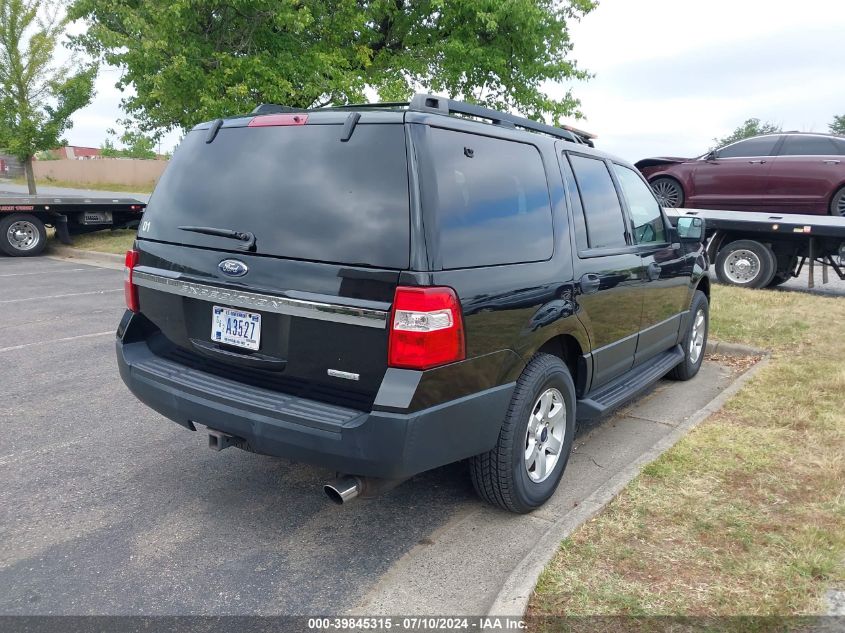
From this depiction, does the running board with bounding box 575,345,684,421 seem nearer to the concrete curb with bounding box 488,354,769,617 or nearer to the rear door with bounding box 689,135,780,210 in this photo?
the concrete curb with bounding box 488,354,769,617

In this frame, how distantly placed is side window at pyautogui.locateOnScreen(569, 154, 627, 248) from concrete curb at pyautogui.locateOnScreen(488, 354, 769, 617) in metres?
1.31

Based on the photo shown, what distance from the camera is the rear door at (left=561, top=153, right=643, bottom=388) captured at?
384cm

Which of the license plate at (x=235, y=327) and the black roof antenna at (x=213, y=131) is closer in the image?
the license plate at (x=235, y=327)

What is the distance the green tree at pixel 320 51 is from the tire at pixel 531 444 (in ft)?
33.9

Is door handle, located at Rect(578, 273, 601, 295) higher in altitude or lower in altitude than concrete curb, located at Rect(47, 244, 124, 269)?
higher

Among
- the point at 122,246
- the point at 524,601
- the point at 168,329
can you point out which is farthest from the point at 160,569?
the point at 122,246

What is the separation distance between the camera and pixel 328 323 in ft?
9.12

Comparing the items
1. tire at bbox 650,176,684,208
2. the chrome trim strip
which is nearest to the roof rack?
the chrome trim strip

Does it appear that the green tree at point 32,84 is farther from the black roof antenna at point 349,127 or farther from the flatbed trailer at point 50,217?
the black roof antenna at point 349,127

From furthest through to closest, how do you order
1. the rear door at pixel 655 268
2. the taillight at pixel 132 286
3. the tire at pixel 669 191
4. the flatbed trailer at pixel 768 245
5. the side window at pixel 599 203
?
the tire at pixel 669 191 < the flatbed trailer at pixel 768 245 < the rear door at pixel 655 268 < the side window at pixel 599 203 < the taillight at pixel 132 286

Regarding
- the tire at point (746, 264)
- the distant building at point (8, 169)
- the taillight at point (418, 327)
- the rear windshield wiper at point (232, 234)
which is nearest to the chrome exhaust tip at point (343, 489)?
the taillight at point (418, 327)

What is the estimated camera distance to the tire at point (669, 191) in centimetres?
1224

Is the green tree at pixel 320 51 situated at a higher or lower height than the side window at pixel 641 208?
higher

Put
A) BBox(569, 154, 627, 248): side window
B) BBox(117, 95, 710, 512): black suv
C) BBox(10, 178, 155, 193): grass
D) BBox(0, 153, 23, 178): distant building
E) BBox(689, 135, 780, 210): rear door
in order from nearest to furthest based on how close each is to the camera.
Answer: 1. BBox(117, 95, 710, 512): black suv
2. BBox(569, 154, 627, 248): side window
3. BBox(689, 135, 780, 210): rear door
4. BBox(10, 178, 155, 193): grass
5. BBox(0, 153, 23, 178): distant building
